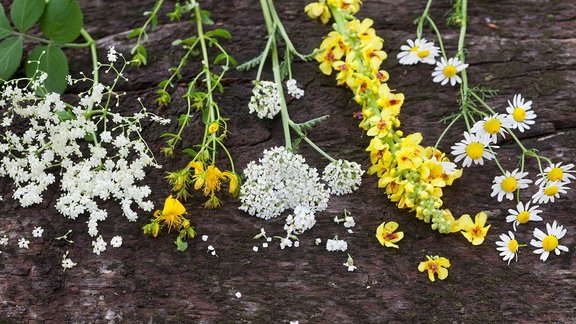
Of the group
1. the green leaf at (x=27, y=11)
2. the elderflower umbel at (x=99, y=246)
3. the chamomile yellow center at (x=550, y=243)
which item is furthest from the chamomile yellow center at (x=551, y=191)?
the green leaf at (x=27, y=11)

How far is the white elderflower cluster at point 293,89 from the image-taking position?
1.64m

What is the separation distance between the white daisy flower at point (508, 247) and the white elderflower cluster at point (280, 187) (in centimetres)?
36

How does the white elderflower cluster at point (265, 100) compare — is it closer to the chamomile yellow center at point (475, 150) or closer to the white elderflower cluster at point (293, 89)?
the white elderflower cluster at point (293, 89)

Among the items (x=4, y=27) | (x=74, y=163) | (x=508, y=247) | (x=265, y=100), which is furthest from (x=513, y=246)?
(x=4, y=27)

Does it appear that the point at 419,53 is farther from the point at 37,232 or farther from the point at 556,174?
the point at 37,232

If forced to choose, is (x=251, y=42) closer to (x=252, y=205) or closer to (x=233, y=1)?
(x=233, y=1)

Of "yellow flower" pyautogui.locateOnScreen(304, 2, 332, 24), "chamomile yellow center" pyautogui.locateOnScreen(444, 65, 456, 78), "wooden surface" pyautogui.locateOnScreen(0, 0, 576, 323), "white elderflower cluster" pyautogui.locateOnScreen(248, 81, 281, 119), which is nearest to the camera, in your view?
"wooden surface" pyautogui.locateOnScreen(0, 0, 576, 323)

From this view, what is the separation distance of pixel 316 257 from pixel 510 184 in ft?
1.44

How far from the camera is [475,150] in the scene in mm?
1495

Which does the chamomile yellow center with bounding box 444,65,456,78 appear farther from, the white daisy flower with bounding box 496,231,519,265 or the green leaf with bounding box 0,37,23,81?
the green leaf with bounding box 0,37,23,81


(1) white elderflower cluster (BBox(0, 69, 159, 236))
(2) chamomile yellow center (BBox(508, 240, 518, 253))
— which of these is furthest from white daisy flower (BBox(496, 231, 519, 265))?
(1) white elderflower cluster (BBox(0, 69, 159, 236))

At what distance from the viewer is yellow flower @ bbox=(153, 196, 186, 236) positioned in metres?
1.37

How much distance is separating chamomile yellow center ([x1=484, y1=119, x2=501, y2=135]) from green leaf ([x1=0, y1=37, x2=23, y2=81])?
1052 mm

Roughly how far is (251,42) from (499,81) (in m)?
0.63
